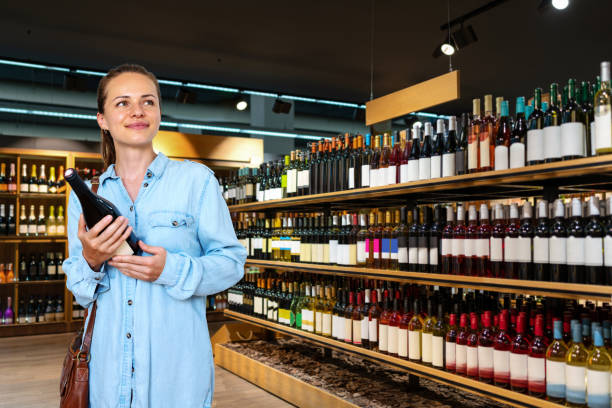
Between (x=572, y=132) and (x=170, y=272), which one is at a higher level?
(x=572, y=132)

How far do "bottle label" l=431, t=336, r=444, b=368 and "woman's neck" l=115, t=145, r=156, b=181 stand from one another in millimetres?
1926

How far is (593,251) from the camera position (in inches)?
81.0

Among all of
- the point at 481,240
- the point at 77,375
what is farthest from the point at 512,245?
the point at 77,375

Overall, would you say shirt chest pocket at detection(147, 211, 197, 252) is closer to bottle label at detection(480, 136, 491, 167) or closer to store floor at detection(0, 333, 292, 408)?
bottle label at detection(480, 136, 491, 167)

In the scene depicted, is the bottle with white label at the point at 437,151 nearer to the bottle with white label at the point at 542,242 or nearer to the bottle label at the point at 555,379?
the bottle with white label at the point at 542,242

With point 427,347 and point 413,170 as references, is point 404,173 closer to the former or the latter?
point 413,170

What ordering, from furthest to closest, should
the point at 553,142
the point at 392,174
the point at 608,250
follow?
1. the point at 392,174
2. the point at 553,142
3. the point at 608,250

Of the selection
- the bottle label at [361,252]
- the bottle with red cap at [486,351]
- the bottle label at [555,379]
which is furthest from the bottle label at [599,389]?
the bottle label at [361,252]

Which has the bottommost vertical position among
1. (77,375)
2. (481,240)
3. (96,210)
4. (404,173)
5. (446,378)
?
(446,378)

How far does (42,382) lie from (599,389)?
14.4ft

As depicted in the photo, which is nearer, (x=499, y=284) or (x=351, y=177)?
(x=499, y=284)

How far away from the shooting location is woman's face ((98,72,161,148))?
4.54 ft

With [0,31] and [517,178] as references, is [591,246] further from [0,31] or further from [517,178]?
[0,31]

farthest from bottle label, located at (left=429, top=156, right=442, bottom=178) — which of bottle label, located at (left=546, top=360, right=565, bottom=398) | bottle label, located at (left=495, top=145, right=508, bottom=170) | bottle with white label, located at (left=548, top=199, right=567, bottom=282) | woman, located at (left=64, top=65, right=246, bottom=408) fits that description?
woman, located at (left=64, top=65, right=246, bottom=408)
